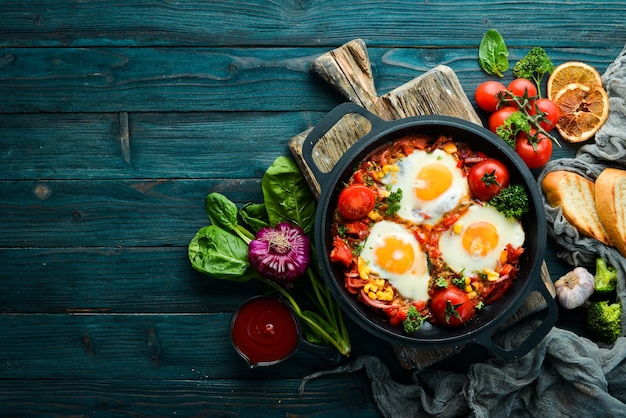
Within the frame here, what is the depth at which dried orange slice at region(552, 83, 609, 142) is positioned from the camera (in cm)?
338

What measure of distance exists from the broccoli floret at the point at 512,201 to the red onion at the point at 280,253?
93 centimetres

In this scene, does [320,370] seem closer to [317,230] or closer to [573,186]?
[317,230]

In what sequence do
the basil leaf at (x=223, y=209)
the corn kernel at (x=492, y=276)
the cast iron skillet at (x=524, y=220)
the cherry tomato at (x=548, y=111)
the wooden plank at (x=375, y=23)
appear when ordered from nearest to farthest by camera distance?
the cast iron skillet at (x=524, y=220), the corn kernel at (x=492, y=276), the cherry tomato at (x=548, y=111), the basil leaf at (x=223, y=209), the wooden plank at (x=375, y=23)

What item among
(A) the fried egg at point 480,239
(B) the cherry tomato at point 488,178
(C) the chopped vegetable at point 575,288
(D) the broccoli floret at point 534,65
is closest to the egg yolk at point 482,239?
(A) the fried egg at point 480,239

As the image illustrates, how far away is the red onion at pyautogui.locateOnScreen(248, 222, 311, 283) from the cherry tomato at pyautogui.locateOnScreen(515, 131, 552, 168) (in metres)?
1.15

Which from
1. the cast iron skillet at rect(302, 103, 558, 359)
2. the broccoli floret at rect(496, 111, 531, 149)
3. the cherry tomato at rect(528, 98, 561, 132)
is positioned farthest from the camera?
the cherry tomato at rect(528, 98, 561, 132)

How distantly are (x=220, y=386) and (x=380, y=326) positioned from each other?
3.74ft

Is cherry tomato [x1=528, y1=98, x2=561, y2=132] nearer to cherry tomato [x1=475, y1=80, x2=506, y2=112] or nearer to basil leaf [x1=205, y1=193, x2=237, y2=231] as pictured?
cherry tomato [x1=475, y1=80, x2=506, y2=112]

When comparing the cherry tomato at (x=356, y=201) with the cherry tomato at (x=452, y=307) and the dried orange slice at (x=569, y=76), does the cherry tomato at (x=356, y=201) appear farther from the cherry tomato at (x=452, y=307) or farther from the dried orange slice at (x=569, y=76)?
the dried orange slice at (x=569, y=76)

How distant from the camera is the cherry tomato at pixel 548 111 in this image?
3.26m

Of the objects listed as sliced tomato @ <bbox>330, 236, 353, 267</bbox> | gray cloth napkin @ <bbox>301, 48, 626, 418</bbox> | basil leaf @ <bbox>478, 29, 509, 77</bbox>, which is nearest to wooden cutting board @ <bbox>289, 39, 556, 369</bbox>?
gray cloth napkin @ <bbox>301, 48, 626, 418</bbox>

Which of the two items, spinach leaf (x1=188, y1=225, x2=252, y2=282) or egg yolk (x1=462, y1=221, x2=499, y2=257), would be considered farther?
spinach leaf (x1=188, y1=225, x2=252, y2=282)

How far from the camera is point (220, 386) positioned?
357 centimetres

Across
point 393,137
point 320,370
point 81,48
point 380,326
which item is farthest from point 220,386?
point 81,48
